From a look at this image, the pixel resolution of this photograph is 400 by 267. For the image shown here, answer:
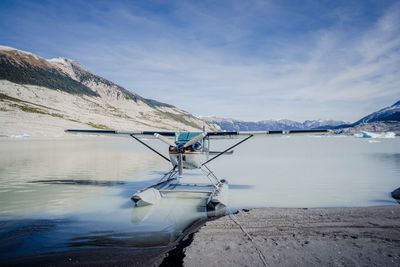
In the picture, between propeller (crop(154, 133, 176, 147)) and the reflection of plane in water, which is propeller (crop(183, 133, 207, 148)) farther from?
the reflection of plane in water

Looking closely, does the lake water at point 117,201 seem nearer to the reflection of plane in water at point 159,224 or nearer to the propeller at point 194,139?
the reflection of plane in water at point 159,224

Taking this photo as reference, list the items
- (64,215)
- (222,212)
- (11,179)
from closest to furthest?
(64,215) < (222,212) < (11,179)

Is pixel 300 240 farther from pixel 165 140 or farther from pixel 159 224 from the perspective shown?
pixel 165 140

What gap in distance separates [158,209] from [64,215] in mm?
3005

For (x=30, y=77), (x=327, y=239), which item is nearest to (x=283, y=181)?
(x=327, y=239)


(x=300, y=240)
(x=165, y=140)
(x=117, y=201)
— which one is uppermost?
(x=165, y=140)

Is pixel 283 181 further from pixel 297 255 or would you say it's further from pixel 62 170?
pixel 62 170

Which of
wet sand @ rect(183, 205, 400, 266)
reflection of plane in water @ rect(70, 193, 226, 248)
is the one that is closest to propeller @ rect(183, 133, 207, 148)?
reflection of plane in water @ rect(70, 193, 226, 248)

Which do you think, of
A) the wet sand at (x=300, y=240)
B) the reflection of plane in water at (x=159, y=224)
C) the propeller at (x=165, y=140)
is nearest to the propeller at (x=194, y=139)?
the propeller at (x=165, y=140)

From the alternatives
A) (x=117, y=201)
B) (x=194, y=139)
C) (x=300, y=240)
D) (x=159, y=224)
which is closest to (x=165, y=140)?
(x=194, y=139)

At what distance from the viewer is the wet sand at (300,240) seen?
220 inches

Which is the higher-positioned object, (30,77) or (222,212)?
(30,77)

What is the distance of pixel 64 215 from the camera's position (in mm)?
9469

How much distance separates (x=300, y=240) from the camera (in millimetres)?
6602
